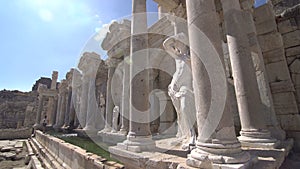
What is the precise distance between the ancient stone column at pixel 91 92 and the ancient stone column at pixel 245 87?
35.0 ft

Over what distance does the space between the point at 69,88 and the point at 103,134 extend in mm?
13030

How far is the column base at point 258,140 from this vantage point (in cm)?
368

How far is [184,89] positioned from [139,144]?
1.75m

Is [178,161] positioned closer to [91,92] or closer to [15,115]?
[91,92]

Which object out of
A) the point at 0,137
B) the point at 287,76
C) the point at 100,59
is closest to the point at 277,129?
the point at 287,76

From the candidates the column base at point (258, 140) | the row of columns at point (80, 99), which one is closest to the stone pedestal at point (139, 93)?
the column base at point (258, 140)

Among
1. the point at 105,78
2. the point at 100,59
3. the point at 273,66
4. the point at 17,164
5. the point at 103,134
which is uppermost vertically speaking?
the point at 100,59

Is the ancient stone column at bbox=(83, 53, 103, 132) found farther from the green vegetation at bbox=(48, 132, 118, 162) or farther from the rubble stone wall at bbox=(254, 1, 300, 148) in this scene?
the rubble stone wall at bbox=(254, 1, 300, 148)

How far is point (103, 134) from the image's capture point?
10.2 metres

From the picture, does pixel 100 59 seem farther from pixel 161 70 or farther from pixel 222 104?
pixel 222 104

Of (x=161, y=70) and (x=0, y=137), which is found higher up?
(x=161, y=70)

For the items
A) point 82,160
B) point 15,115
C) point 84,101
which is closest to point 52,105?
point 15,115

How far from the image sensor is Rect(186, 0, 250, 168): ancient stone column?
8.00ft

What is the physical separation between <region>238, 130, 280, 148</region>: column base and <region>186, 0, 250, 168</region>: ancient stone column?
158 cm
